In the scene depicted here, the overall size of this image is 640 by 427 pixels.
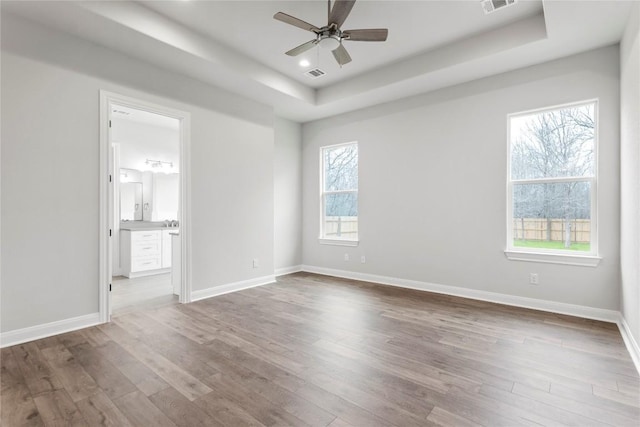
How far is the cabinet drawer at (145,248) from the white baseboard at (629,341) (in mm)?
6686

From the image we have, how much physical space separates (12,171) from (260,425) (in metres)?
3.07

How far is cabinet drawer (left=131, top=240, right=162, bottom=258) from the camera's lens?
227 inches

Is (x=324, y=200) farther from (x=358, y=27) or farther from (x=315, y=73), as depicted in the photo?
A: (x=358, y=27)

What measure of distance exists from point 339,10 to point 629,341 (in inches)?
148

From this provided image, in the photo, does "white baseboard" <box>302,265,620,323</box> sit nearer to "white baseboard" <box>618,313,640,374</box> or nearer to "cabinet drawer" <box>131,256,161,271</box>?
"white baseboard" <box>618,313,640,374</box>

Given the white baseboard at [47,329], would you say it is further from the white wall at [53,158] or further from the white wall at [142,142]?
the white wall at [142,142]

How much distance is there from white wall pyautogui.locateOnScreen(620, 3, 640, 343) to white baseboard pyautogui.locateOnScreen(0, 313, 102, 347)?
4.95 m

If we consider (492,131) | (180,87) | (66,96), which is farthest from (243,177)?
(492,131)

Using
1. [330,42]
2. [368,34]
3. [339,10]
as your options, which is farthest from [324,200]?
[339,10]

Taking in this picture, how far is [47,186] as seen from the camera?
3035mm

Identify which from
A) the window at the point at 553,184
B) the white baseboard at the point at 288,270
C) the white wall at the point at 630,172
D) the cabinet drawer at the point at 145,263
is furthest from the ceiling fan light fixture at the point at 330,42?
the cabinet drawer at the point at 145,263

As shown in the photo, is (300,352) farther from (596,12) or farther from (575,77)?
(575,77)

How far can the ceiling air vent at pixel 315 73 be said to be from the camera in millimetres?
4539

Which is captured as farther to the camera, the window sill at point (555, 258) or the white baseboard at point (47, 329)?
the window sill at point (555, 258)
